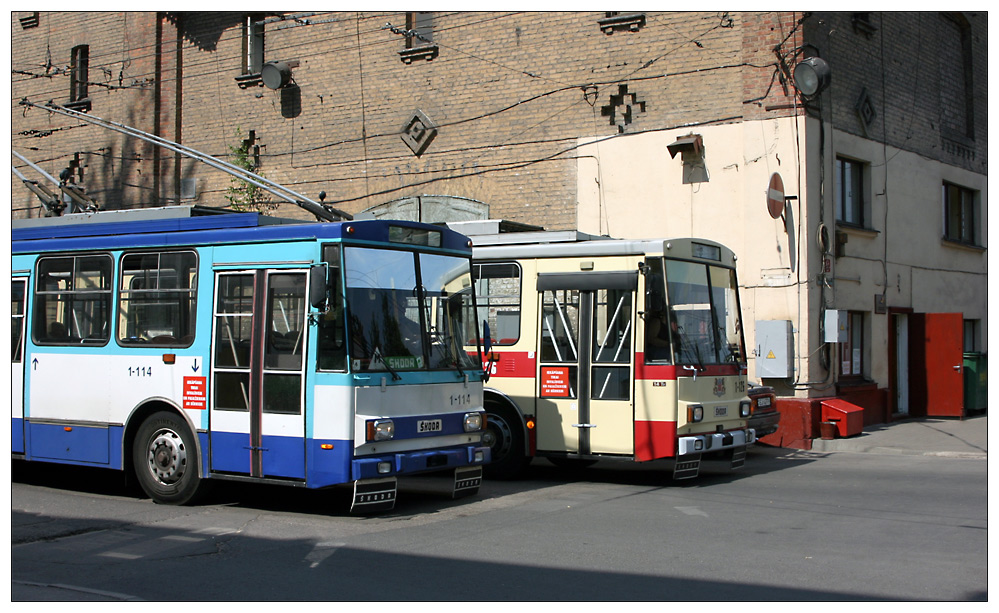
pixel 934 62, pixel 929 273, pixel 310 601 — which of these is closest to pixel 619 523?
pixel 310 601

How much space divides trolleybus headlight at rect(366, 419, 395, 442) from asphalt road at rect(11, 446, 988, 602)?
0.77m

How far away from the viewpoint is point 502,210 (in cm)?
1970

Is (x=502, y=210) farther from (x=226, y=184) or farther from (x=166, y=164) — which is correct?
(x=166, y=164)

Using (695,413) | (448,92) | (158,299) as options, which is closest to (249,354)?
(158,299)

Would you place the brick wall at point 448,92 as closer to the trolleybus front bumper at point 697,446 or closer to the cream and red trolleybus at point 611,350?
the cream and red trolleybus at point 611,350

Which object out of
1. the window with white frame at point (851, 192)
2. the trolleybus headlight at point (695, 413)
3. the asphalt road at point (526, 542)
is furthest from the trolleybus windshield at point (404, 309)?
the window with white frame at point (851, 192)

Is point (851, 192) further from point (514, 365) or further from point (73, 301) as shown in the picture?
point (73, 301)

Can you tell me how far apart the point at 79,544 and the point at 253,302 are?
2.62 m

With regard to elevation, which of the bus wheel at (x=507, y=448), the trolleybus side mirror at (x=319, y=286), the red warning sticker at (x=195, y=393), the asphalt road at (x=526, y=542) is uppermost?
the trolleybus side mirror at (x=319, y=286)

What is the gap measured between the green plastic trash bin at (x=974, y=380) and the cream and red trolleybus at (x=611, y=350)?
30.8 ft

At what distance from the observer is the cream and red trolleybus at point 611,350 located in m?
11.6

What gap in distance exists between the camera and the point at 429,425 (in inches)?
390

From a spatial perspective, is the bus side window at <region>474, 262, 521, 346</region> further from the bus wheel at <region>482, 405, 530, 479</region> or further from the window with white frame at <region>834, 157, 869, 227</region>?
the window with white frame at <region>834, 157, 869, 227</region>

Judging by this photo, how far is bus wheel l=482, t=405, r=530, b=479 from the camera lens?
1237 cm
